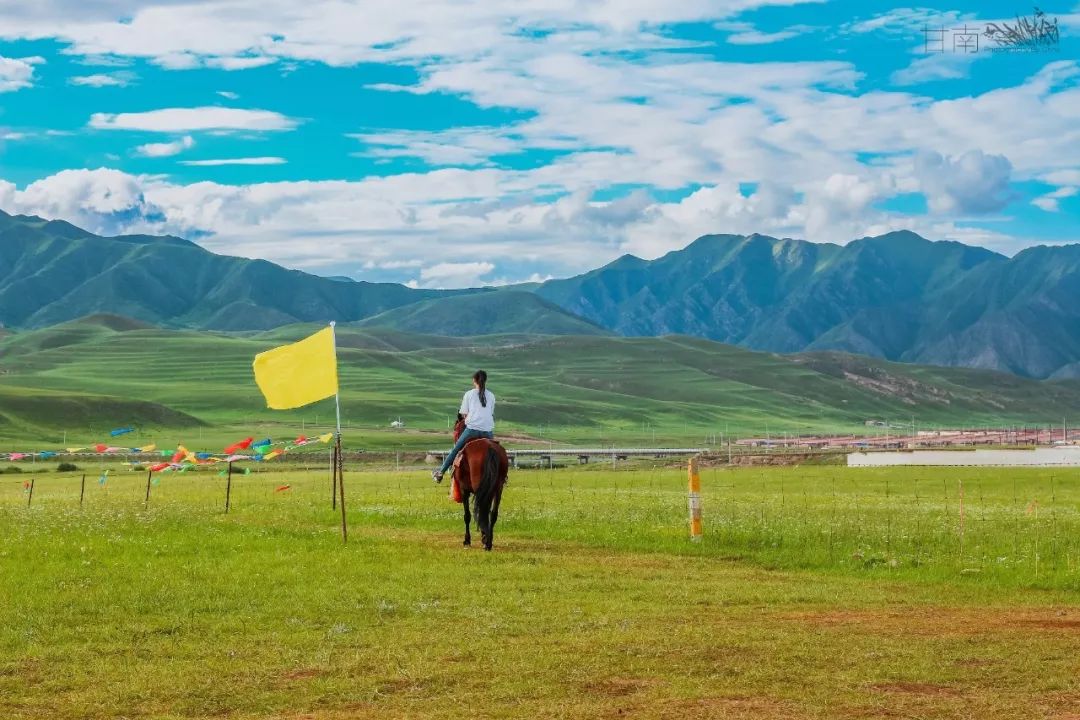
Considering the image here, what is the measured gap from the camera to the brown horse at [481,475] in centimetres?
2847

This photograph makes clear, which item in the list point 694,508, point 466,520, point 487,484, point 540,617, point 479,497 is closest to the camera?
point 540,617

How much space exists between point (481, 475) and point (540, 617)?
390 inches

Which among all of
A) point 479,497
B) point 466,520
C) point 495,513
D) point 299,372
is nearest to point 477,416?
point 479,497

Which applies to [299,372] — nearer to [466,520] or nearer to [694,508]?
Answer: [466,520]

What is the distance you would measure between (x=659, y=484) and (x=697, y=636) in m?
45.6

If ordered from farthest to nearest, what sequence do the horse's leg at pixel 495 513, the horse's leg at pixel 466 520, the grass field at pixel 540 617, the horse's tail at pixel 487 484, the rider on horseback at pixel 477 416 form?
1. the rider on horseback at pixel 477 416
2. the horse's leg at pixel 466 520
3. the horse's tail at pixel 487 484
4. the horse's leg at pixel 495 513
5. the grass field at pixel 540 617

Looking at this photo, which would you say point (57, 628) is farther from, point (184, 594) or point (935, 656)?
point (935, 656)

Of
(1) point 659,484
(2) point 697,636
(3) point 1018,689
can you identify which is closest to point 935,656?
(3) point 1018,689

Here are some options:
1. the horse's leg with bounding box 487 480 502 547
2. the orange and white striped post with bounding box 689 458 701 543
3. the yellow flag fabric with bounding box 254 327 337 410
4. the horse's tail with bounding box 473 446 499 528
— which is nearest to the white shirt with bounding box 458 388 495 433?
the horse's tail with bounding box 473 446 499 528

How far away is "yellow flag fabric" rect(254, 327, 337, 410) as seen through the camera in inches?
1155

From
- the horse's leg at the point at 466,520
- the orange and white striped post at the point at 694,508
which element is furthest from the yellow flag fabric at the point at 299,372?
the orange and white striped post at the point at 694,508

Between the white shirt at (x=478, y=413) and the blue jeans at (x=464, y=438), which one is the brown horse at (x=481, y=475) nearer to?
the blue jeans at (x=464, y=438)

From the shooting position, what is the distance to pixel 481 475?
28.6 meters

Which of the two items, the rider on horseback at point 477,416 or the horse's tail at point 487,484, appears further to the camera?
the rider on horseback at point 477,416
